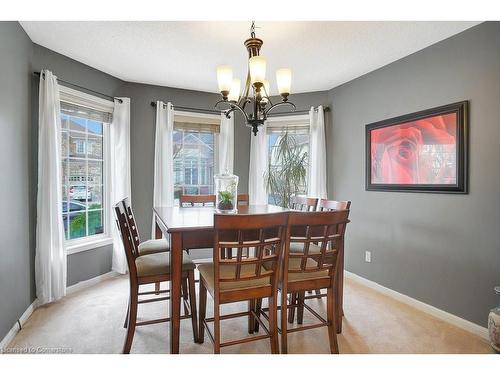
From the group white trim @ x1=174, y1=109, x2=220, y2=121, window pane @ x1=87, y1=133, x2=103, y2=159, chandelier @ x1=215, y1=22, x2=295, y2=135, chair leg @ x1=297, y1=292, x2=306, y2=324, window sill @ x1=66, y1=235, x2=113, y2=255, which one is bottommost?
chair leg @ x1=297, y1=292, x2=306, y2=324

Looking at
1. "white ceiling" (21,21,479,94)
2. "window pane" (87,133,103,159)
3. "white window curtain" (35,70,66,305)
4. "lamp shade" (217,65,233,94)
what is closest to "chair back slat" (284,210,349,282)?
"lamp shade" (217,65,233,94)

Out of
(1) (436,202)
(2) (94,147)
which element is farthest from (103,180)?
(1) (436,202)

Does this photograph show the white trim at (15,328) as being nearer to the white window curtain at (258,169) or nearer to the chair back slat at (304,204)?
the chair back slat at (304,204)

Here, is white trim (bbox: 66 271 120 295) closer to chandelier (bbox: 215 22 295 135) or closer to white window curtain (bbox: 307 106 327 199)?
chandelier (bbox: 215 22 295 135)

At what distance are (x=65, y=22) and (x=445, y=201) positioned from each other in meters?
3.44

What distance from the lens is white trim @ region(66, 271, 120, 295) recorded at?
3.12 metres

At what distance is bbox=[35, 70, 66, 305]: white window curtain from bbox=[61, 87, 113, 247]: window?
304mm

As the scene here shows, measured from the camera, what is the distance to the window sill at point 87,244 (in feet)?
10.4

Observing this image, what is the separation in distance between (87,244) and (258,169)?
90.8 inches

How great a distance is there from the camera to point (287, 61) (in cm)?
313

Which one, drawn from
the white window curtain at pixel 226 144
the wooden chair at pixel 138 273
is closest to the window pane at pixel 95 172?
the white window curtain at pixel 226 144

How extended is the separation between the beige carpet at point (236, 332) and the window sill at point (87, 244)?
499 millimetres

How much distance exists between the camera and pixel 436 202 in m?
2.71

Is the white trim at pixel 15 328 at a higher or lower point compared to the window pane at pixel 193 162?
lower
